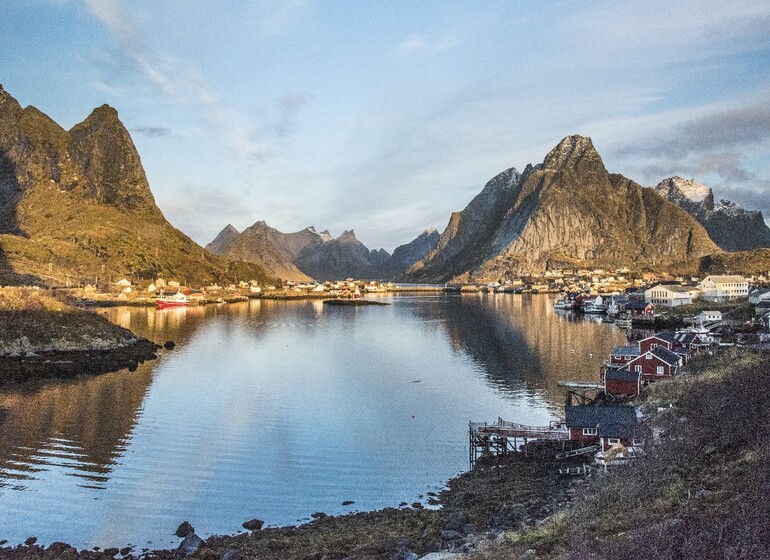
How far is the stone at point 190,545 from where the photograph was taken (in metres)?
20.4

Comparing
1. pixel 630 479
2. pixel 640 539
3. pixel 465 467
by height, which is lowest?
pixel 465 467

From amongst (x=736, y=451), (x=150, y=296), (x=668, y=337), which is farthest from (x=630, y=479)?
(x=150, y=296)

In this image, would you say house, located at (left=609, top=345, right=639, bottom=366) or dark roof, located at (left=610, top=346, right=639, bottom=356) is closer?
house, located at (left=609, top=345, right=639, bottom=366)

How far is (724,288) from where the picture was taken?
130 metres

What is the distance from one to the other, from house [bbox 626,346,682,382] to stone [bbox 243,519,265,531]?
33385 millimetres

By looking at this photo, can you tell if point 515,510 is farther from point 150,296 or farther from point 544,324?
point 150,296

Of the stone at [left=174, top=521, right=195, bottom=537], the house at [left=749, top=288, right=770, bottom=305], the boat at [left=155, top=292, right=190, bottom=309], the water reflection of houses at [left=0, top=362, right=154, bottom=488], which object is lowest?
the stone at [left=174, top=521, right=195, bottom=537]

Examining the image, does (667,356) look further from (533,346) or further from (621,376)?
(533,346)

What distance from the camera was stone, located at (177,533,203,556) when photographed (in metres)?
20.4

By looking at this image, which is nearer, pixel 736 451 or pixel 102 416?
pixel 736 451

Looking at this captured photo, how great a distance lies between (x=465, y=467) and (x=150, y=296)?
451 feet

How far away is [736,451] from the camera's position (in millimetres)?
18312

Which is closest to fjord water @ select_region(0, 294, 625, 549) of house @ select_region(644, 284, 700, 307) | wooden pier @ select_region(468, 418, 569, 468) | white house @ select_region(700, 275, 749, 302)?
wooden pier @ select_region(468, 418, 569, 468)

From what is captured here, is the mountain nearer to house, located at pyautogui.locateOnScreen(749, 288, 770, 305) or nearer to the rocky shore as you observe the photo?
the rocky shore
